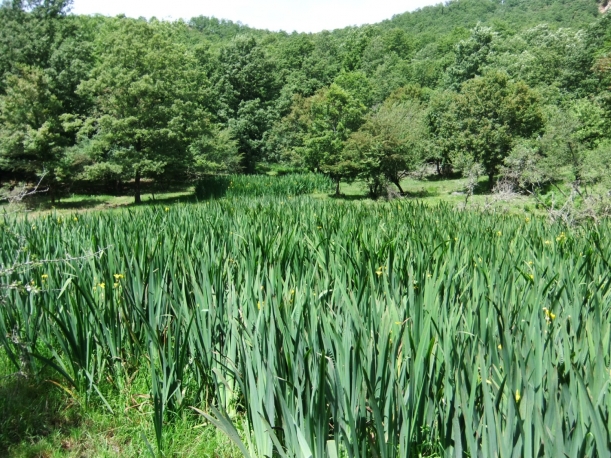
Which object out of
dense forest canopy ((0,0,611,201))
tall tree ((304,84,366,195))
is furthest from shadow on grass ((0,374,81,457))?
tall tree ((304,84,366,195))

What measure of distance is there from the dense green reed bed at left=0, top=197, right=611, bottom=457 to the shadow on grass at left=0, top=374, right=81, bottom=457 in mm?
104

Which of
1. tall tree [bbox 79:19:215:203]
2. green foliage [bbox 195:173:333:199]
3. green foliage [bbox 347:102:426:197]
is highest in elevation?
tall tree [bbox 79:19:215:203]

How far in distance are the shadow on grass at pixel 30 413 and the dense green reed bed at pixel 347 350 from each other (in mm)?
104

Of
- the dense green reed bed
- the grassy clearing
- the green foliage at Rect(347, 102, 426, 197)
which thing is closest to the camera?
the dense green reed bed

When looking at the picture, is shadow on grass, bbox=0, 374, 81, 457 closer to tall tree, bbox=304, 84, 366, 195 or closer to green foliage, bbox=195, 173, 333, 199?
green foliage, bbox=195, 173, 333, 199

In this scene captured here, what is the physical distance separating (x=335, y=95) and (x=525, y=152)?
26.5 feet

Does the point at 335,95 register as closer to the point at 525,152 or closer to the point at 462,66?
the point at 525,152

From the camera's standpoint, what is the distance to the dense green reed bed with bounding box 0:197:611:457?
1.32 meters

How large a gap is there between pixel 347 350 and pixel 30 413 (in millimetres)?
1706

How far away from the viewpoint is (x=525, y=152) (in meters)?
15.2

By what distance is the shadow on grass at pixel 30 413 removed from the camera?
202 cm

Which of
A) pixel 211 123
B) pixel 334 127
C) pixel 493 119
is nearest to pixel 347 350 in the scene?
pixel 334 127

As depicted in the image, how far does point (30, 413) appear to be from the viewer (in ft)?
7.22

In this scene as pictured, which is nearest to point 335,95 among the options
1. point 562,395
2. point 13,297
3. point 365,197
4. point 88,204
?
point 365,197
